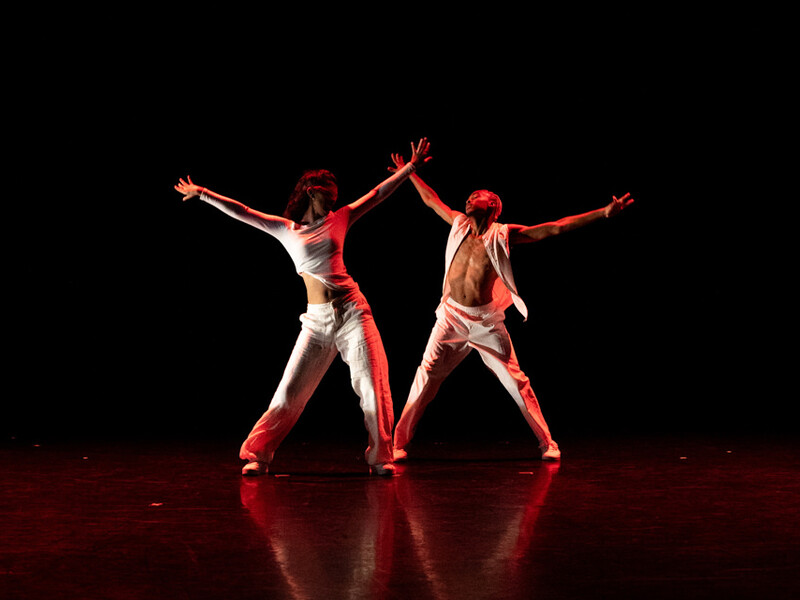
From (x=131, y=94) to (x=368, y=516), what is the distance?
4212mm

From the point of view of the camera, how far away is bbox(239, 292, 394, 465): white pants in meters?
4.48

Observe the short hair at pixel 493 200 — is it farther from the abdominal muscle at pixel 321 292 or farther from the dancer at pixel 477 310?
the abdominal muscle at pixel 321 292

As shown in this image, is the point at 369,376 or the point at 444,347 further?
the point at 444,347

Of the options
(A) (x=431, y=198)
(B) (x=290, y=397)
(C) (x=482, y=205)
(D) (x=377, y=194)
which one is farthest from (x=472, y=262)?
(B) (x=290, y=397)

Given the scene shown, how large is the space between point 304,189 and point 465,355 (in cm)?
119

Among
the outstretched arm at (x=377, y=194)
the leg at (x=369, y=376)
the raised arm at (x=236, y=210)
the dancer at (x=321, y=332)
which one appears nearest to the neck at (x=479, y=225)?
the outstretched arm at (x=377, y=194)

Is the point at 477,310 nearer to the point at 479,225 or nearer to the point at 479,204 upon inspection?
the point at 479,225

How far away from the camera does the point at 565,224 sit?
4754 mm

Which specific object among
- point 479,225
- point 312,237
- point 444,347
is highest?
point 479,225

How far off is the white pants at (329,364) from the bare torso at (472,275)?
0.67 metres

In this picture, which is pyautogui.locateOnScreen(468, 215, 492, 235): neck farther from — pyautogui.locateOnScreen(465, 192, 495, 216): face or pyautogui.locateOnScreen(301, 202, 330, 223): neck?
pyautogui.locateOnScreen(301, 202, 330, 223): neck

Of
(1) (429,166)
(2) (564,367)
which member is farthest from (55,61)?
(2) (564,367)

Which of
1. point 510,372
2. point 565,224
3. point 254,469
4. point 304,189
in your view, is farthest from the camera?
point 510,372

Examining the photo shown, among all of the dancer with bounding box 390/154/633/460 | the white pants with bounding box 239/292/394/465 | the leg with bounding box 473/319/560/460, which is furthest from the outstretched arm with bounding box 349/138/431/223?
the leg with bounding box 473/319/560/460
